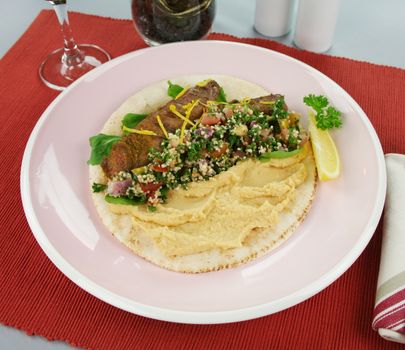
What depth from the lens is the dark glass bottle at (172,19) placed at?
3.56 metres

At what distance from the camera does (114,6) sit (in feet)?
14.9

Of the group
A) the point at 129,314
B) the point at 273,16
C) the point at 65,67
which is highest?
the point at 273,16

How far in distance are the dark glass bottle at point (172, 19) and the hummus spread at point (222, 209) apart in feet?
4.69

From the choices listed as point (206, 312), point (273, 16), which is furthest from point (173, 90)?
point (206, 312)

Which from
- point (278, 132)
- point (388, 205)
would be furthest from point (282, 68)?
point (388, 205)

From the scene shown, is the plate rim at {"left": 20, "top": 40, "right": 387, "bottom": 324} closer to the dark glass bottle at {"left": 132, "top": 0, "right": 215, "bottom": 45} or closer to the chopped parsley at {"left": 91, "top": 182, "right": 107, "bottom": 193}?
the chopped parsley at {"left": 91, "top": 182, "right": 107, "bottom": 193}

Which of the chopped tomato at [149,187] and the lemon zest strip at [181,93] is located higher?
the lemon zest strip at [181,93]

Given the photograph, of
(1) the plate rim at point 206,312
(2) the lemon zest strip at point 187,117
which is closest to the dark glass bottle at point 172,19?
(2) the lemon zest strip at point 187,117

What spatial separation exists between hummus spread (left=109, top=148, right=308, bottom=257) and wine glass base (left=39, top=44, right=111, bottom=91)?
160cm

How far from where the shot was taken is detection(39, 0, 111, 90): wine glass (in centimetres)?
376

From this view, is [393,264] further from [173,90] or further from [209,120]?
[173,90]

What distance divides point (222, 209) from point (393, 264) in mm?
927

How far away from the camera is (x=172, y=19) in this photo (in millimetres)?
3615

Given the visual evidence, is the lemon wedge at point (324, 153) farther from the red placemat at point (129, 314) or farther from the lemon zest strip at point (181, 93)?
the lemon zest strip at point (181, 93)
